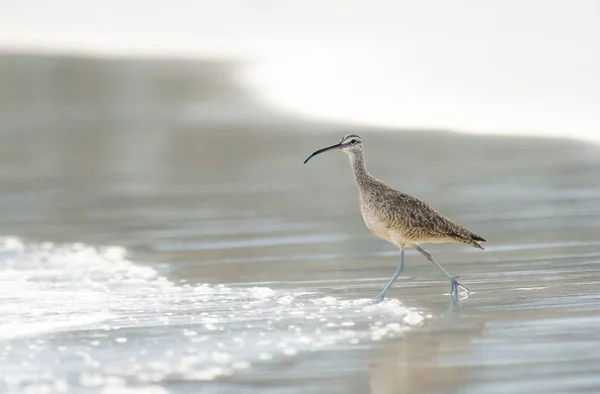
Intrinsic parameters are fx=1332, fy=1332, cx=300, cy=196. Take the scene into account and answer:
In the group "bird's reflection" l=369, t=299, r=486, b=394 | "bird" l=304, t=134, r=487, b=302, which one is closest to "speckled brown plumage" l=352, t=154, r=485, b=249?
"bird" l=304, t=134, r=487, b=302

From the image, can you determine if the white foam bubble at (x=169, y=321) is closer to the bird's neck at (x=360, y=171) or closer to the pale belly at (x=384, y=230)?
the pale belly at (x=384, y=230)

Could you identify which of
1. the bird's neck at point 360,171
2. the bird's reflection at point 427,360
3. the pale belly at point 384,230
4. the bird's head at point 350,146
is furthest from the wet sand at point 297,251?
the bird's head at point 350,146

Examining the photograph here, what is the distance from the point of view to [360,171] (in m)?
9.55

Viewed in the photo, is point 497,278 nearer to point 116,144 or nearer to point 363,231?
point 363,231

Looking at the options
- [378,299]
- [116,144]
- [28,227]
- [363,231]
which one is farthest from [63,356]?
[116,144]

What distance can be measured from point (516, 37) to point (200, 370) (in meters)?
21.9

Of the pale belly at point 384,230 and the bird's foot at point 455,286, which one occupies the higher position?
the pale belly at point 384,230

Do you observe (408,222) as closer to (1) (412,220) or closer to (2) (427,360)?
(1) (412,220)

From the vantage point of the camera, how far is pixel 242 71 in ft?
83.2

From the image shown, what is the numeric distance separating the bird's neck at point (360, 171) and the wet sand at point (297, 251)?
2.25ft

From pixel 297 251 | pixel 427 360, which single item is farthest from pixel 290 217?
pixel 427 360

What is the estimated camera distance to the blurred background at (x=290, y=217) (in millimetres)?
6715

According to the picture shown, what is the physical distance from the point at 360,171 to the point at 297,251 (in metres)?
1.30

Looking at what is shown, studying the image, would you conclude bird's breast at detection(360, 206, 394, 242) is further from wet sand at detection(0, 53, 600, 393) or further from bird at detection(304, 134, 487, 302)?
wet sand at detection(0, 53, 600, 393)
